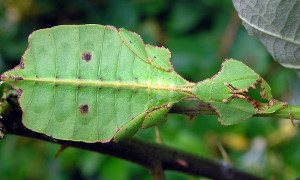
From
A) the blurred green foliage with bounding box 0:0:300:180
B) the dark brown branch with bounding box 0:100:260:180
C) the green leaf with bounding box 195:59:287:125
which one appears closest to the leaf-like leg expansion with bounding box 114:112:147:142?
the dark brown branch with bounding box 0:100:260:180

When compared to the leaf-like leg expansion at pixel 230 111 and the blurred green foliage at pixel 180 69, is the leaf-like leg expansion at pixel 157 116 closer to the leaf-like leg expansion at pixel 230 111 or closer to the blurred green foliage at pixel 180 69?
the leaf-like leg expansion at pixel 230 111

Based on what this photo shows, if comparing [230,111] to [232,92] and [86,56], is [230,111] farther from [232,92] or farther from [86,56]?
[86,56]

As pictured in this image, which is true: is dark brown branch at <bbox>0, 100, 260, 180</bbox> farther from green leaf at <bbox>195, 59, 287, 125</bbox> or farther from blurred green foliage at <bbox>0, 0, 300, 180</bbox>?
blurred green foliage at <bbox>0, 0, 300, 180</bbox>

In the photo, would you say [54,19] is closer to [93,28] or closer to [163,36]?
[163,36]

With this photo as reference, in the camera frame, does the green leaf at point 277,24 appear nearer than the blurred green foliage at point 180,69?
Yes

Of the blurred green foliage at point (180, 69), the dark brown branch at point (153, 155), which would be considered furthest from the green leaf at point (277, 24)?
the blurred green foliage at point (180, 69)

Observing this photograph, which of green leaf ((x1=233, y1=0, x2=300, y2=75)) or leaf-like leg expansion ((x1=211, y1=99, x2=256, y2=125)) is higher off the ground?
green leaf ((x1=233, y1=0, x2=300, y2=75))

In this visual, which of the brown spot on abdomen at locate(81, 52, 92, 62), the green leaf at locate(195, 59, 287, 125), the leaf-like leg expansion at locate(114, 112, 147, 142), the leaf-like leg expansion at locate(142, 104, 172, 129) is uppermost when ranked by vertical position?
the brown spot on abdomen at locate(81, 52, 92, 62)

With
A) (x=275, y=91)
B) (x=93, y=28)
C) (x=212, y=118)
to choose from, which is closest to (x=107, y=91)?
(x=93, y=28)

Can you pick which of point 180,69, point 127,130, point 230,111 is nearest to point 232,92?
point 230,111
